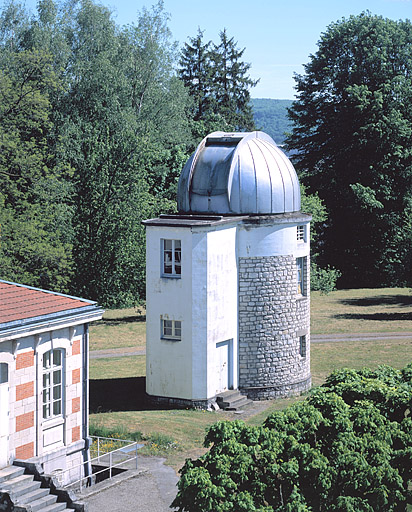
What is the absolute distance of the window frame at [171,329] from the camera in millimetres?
35188

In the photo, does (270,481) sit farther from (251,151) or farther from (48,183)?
(48,183)

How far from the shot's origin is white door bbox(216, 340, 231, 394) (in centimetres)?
3534

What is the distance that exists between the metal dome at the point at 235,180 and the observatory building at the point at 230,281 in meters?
0.04

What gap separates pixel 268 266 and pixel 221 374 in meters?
4.56

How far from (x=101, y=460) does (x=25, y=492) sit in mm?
5116

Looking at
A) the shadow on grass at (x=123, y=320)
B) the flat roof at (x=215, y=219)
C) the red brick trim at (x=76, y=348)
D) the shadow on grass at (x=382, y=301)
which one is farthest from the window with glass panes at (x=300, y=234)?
the shadow on grass at (x=382, y=301)

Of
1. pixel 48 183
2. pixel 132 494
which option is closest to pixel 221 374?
pixel 132 494

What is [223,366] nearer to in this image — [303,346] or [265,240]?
[303,346]

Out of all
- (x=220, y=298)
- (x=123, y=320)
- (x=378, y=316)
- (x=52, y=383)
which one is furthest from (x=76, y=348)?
(x=378, y=316)

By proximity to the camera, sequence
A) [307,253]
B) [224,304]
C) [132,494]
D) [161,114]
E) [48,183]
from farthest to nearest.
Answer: [161,114] → [48,183] → [307,253] → [224,304] → [132,494]

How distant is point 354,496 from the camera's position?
2039 cm

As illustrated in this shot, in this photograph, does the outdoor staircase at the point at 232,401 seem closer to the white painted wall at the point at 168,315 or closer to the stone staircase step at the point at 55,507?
the white painted wall at the point at 168,315

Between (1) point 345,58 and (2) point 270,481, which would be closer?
(2) point 270,481

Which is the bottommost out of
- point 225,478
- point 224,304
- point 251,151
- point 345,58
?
point 225,478
